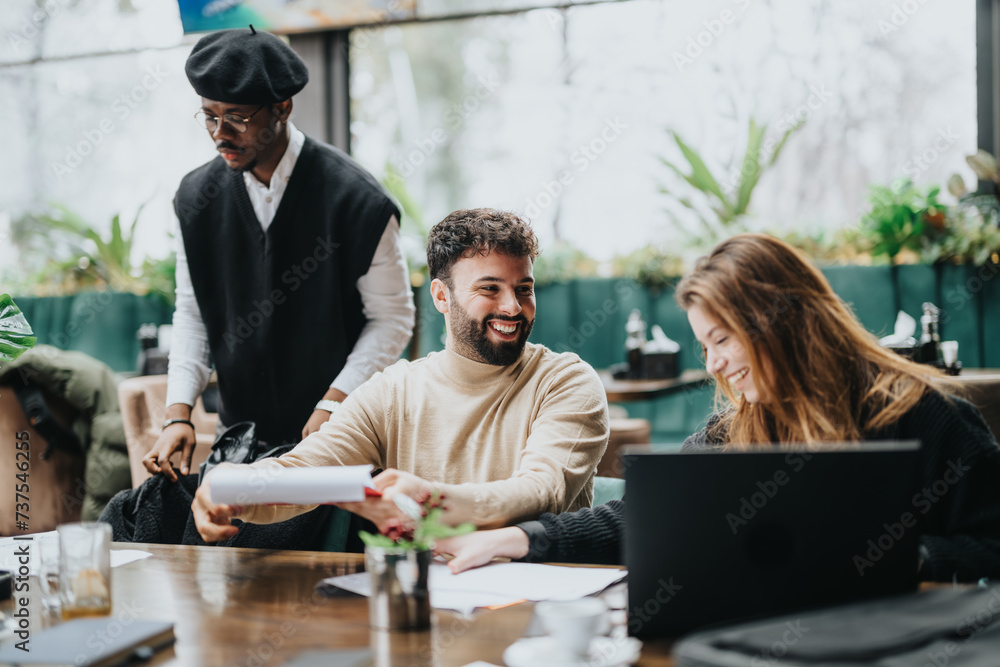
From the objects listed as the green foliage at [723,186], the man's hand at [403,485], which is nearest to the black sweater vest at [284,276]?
the man's hand at [403,485]

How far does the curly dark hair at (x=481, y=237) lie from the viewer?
1.86 meters

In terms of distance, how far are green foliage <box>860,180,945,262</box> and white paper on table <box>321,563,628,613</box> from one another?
3.69 m

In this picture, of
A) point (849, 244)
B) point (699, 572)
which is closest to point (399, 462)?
point (699, 572)

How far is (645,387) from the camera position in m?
3.73

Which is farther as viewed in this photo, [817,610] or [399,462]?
[399,462]

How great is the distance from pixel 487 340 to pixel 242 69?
2.87 ft

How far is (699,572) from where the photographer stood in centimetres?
103

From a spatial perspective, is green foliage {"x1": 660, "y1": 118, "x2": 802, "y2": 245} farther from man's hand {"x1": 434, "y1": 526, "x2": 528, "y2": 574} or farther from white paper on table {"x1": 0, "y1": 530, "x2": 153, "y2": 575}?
white paper on table {"x1": 0, "y1": 530, "x2": 153, "y2": 575}

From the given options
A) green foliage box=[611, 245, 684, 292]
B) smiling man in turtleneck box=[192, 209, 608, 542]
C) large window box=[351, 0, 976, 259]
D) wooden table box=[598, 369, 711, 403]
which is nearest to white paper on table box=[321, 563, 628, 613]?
smiling man in turtleneck box=[192, 209, 608, 542]

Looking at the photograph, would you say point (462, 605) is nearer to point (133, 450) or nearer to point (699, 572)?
point (699, 572)

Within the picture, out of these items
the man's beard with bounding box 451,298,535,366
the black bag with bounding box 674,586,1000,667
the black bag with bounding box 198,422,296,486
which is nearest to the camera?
the black bag with bounding box 674,586,1000,667

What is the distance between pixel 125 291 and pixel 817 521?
5281 mm

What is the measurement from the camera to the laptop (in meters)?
1.00

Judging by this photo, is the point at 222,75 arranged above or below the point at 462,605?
above
